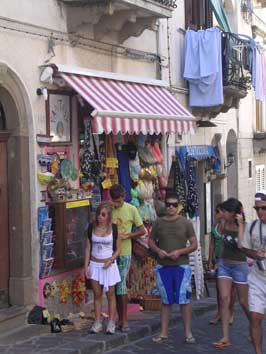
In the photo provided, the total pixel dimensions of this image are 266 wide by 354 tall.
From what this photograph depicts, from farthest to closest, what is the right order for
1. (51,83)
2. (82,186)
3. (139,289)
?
1. (139,289)
2. (82,186)
3. (51,83)

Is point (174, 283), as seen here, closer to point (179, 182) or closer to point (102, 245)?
point (102, 245)

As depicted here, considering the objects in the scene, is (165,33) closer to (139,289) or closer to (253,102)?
(139,289)

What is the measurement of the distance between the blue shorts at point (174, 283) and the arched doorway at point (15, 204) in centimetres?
175

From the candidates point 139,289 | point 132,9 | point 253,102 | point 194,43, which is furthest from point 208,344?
point 253,102

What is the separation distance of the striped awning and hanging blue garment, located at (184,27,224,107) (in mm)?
1895

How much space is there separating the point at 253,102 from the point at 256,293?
14.0 metres

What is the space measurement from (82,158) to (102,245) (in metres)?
2.11

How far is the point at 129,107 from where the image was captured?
10211 millimetres

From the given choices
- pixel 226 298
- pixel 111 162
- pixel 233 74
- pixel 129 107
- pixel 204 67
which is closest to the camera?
pixel 226 298

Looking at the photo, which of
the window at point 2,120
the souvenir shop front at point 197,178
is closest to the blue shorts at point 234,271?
the window at point 2,120

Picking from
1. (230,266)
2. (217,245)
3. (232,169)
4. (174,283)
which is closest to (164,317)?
(174,283)

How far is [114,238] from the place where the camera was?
28.7 feet

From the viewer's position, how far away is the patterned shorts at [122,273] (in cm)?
895

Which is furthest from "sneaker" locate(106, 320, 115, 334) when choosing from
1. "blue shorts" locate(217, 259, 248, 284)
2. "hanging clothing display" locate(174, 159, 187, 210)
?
"hanging clothing display" locate(174, 159, 187, 210)
